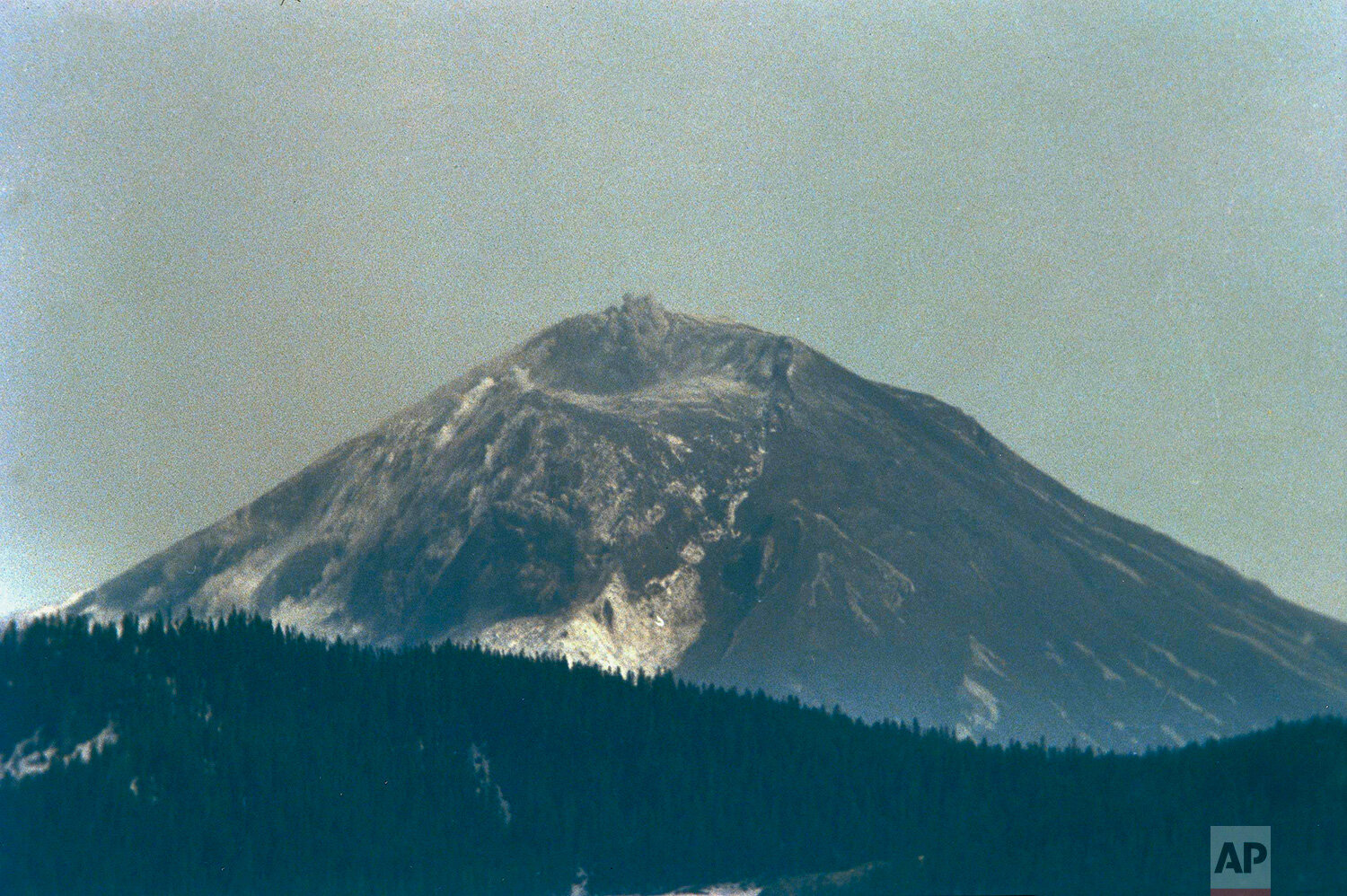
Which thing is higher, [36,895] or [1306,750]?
[1306,750]

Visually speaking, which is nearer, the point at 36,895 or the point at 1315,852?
the point at 1315,852

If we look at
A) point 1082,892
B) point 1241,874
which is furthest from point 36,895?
point 1241,874

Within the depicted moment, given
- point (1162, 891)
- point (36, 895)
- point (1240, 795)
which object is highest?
point (1240, 795)

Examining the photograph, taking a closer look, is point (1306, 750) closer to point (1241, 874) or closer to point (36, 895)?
point (1241, 874)

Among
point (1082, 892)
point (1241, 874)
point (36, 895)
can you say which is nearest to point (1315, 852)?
point (1241, 874)

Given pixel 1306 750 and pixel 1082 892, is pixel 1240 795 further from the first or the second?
pixel 1082 892

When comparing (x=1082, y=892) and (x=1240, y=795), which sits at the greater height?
(x=1240, y=795)

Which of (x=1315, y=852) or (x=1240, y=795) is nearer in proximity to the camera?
(x=1315, y=852)

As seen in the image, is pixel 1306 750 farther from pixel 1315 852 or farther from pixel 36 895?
pixel 36 895
